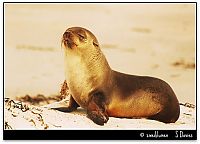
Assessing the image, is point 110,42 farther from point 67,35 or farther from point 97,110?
point 97,110

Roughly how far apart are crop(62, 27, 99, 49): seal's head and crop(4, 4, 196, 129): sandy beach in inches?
1.5

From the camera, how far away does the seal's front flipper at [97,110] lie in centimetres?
429

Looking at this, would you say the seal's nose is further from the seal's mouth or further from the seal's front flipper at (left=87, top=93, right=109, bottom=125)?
the seal's front flipper at (left=87, top=93, right=109, bottom=125)

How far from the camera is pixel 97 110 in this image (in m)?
4.29

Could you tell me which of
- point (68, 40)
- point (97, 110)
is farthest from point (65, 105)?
point (68, 40)

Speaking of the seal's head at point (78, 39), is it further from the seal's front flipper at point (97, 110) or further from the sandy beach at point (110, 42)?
the seal's front flipper at point (97, 110)

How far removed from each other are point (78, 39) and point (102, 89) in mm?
299

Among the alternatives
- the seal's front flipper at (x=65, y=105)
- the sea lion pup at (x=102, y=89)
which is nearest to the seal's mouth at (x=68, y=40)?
the sea lion pup at (x=102, y=89)

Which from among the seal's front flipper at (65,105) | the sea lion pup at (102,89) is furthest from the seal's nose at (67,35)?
the seal's front flipper at (65,105)

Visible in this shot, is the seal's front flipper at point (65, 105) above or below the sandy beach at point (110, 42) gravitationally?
below

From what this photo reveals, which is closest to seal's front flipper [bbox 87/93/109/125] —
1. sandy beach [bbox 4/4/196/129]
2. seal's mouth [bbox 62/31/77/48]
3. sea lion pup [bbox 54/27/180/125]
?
sea lion pup [bbox 54/27/180/125]

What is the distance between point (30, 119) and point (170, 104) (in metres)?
0.76

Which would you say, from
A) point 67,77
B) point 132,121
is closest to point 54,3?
point 67,77

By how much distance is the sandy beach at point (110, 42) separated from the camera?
14.3ft
